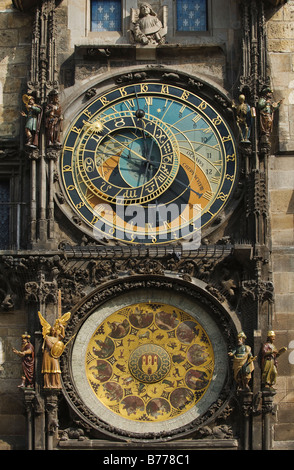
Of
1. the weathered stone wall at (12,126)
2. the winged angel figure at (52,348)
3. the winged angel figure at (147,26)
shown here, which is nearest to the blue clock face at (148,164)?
the winged angel figure at (147,26)

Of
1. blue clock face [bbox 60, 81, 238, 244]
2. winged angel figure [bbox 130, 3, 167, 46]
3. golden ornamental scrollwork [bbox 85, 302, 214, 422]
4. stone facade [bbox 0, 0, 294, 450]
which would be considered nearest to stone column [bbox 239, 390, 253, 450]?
stone facade [bbox 0, 0, 294, 450]

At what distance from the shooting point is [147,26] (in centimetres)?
2016

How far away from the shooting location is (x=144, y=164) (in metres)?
19.6

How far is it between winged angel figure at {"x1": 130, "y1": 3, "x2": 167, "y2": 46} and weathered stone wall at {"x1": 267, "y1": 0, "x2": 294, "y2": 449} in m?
1.68

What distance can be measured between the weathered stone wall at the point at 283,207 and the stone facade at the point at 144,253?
0.6 inches

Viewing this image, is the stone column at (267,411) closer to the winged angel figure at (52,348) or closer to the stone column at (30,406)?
the winged angel figure at (52,348)

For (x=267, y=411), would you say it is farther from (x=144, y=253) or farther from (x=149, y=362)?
(x=144, y=253)

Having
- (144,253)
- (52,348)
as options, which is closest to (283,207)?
(144,253)

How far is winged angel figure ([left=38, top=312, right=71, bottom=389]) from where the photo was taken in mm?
18422

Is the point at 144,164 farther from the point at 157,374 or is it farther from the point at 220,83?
the point at 157,374

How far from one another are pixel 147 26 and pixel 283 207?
3.52 metres

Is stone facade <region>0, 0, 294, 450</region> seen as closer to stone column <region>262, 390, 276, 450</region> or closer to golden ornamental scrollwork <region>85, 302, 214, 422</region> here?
stone column <region>262, 390, 276, 450</region>

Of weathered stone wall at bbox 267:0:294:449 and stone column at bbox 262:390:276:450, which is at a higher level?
weathered stone wall at bbox 267:0:294:449
